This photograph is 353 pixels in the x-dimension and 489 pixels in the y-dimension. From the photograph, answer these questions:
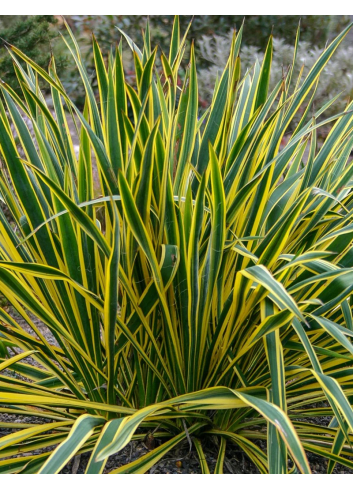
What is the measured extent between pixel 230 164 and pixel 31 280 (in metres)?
0.58

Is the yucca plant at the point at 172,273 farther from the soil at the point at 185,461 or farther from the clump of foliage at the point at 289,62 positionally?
the clump of foliage at the point at 289,62

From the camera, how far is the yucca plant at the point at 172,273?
1146 millimetres

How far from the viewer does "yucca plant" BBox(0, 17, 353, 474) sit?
1146mm

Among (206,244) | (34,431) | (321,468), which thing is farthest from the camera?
(321,468)

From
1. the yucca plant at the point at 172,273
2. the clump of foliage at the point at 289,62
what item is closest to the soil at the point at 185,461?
the yucca plant at the point at 172,273

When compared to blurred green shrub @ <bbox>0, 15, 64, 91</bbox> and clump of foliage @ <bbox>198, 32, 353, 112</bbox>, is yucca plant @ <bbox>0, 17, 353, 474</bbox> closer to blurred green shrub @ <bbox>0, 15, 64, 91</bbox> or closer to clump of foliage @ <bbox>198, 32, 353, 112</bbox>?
blurred green shrub @ <bbox>0, 15, 64, 91</bbox>

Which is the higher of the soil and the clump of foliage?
the soil

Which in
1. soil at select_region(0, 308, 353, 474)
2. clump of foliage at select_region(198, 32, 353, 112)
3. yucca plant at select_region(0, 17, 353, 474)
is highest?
yucca plant at select_region(0, 17, 353, 474)

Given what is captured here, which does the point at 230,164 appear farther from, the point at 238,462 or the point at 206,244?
the point at 238,462

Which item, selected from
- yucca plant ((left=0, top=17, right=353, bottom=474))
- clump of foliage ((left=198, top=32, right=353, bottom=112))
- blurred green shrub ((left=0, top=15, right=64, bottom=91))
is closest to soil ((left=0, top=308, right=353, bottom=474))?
yucca plant ((left=0, top=17, right=353, bottom=474))

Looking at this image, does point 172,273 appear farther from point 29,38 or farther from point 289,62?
point 289,62

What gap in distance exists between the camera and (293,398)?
141 cm

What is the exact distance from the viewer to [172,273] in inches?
45.7

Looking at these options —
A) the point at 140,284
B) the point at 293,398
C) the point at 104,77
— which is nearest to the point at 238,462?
the point at 293,398
